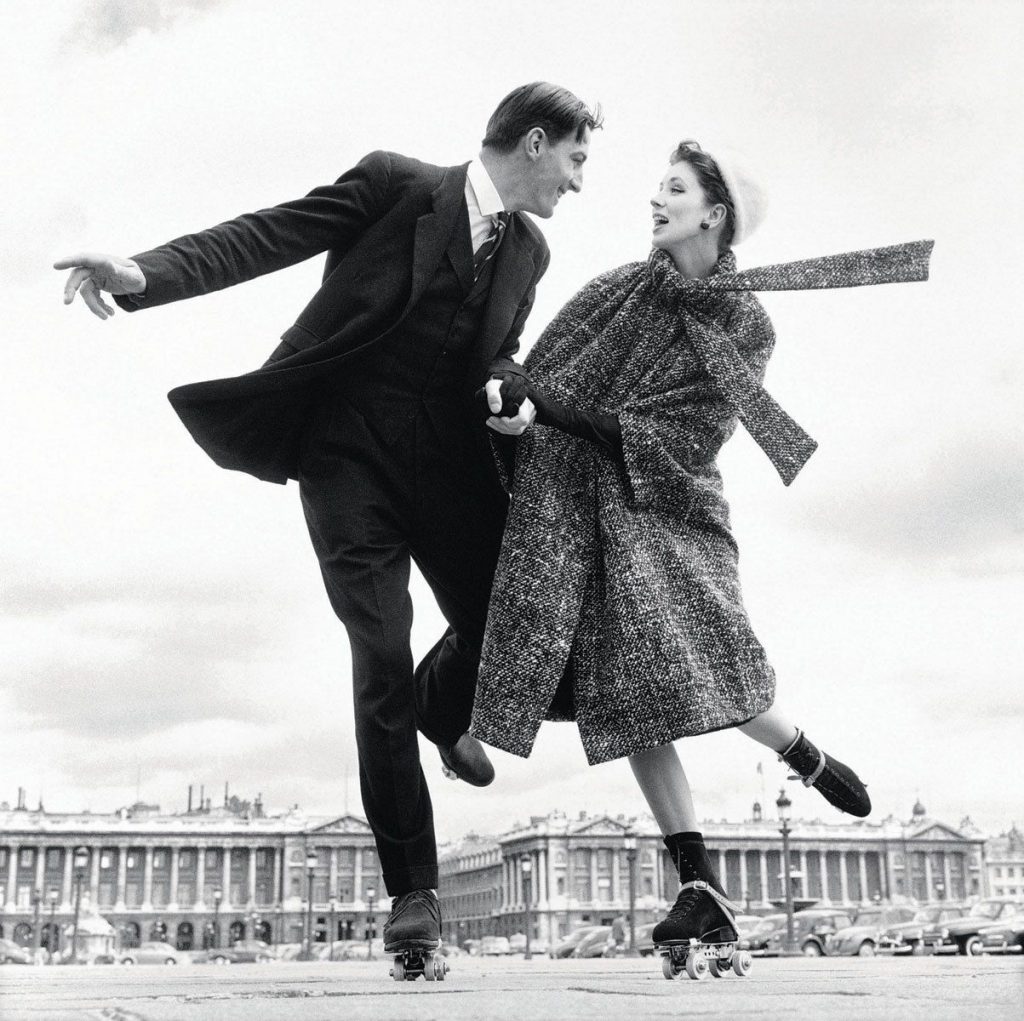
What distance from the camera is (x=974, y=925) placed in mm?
17078

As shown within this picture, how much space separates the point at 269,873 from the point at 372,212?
77225 mm

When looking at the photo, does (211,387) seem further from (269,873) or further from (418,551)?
(269,873)

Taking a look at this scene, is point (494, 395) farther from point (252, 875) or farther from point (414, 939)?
point (252, 875)

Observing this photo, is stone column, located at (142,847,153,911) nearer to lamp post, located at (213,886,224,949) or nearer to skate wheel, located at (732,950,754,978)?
lamp post, located at (213,886,224,949)

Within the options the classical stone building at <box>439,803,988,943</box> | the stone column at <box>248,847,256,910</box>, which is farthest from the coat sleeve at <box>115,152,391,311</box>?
the stone column at <box>248,847,256,910</box>

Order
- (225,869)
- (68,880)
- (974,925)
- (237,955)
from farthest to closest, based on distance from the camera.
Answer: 1. (225,869)
2. (68,880)
3. (237,955)
4. (974,925)

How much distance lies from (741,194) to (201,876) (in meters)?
76.6

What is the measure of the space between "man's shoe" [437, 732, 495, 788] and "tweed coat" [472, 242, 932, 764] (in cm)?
55

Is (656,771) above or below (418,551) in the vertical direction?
below

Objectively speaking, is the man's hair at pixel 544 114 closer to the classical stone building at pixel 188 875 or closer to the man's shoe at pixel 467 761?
the man's shoe at pixel 467 761

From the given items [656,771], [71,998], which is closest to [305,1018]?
[71,998]

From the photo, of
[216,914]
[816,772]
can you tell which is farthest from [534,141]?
[216,914]

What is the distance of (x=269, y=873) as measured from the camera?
7569cm

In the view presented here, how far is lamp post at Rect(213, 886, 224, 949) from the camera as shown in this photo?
226 ft
